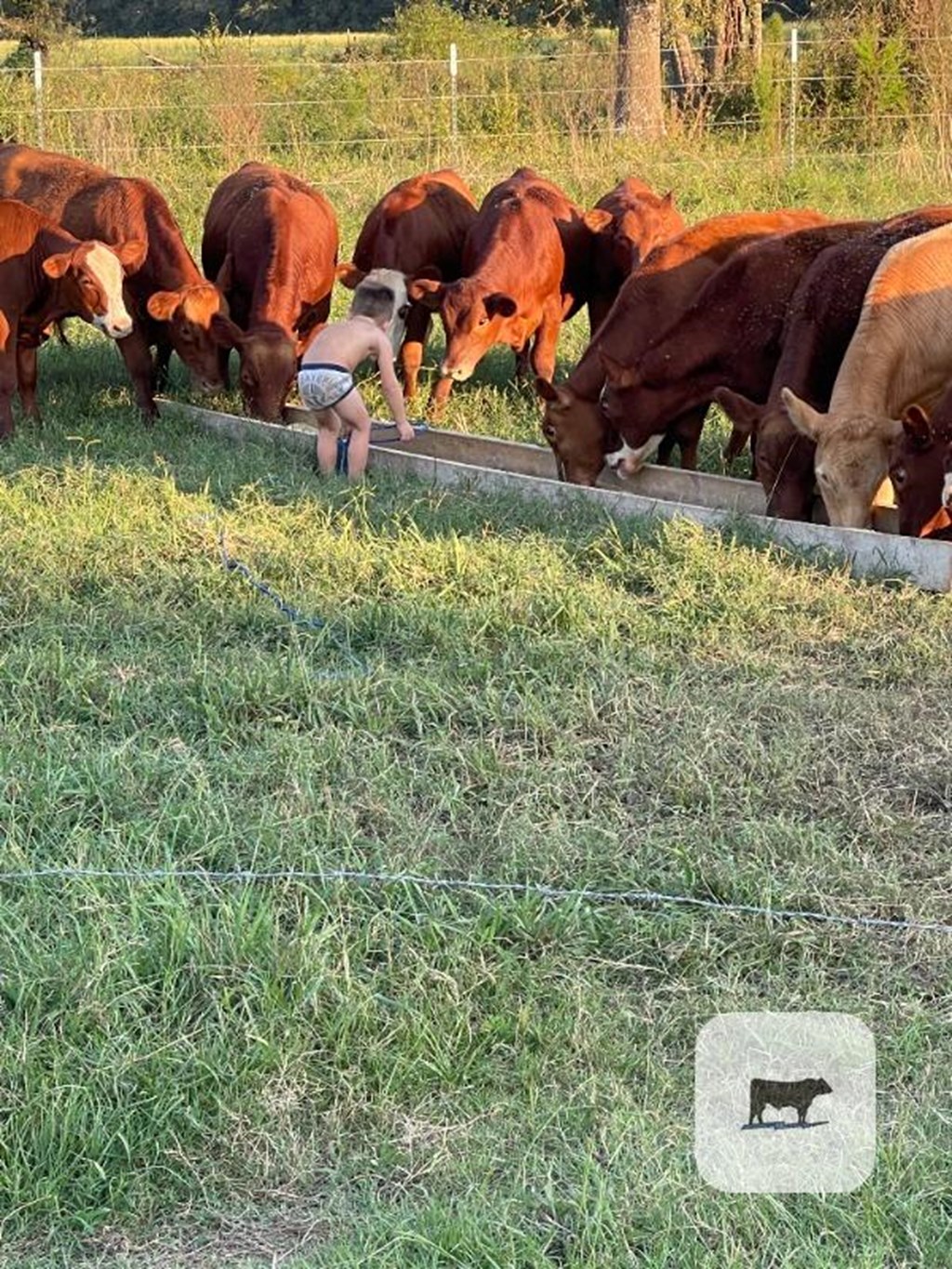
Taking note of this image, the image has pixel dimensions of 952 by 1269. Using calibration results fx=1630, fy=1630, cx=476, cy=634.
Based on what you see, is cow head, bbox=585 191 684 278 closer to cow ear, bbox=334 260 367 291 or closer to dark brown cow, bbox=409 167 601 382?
dark brown cow, bbox=409 167 601 382

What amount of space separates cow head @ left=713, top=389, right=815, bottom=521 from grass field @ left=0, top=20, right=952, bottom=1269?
576 mm

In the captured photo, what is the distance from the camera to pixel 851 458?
7.12 metres

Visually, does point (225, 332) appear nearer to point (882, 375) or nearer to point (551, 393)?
point (551, 393)

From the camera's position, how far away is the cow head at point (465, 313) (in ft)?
32.2

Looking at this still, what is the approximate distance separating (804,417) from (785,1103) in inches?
171

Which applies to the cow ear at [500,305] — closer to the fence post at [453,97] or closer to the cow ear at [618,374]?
the cow ear at [618,374]

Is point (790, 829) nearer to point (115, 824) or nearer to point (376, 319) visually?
point (115, 824)

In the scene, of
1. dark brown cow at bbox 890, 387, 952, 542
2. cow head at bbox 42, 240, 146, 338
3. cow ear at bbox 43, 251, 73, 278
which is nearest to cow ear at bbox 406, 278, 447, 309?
cow head at bbox 42, 240, 146, 338

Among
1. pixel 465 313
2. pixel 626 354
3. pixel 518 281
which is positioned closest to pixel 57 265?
pixel 465 313

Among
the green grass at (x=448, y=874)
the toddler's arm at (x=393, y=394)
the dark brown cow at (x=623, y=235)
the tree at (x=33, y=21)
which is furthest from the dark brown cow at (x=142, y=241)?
the tree at (x=33, y=21)

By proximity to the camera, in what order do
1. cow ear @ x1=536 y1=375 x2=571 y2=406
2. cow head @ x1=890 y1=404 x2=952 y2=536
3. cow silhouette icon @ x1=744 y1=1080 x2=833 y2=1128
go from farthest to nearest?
cow ear @ x1=536 y1=375 x2=571 y2=406, cow head @ x1=890 y1=404 x2=952 y2=536, cow silhouette icon @ x1=744 y1=1080 x2=833 y2=1128

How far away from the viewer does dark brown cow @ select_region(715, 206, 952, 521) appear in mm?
7535

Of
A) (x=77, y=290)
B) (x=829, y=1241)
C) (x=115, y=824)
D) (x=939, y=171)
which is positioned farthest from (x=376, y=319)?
(x=939, y=171)

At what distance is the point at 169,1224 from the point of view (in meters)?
3.22
